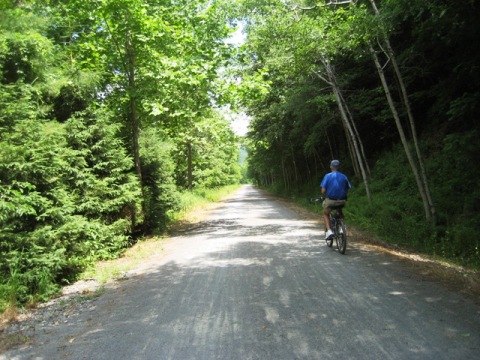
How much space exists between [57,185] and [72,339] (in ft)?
12.7

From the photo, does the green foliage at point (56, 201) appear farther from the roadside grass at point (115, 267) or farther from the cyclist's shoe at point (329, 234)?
the cyclist's shoe at point (329, 234)

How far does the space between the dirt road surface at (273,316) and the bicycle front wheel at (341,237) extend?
0.36 m

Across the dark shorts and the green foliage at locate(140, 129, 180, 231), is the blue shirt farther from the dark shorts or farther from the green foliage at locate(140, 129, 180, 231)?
the green foliage at locate(140, 129, 180, 231)

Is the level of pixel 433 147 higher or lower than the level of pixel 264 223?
higher

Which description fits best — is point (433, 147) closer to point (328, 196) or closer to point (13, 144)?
point (328, 196)

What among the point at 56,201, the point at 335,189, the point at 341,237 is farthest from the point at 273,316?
the point at 56,201

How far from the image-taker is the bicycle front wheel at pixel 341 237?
821cm

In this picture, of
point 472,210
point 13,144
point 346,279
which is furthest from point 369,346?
point 472,210

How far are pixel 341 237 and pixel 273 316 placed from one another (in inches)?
162

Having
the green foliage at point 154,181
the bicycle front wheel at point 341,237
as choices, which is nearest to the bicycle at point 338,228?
the bicycle front wheel at point 341,237

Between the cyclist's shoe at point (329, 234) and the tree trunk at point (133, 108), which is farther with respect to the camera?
the tree trunk at point (133, 108)

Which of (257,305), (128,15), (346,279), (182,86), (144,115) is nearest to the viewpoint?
(257,305)

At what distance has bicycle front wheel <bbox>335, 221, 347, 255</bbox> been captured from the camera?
821 centimetres

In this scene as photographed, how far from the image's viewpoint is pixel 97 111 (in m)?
9.39
